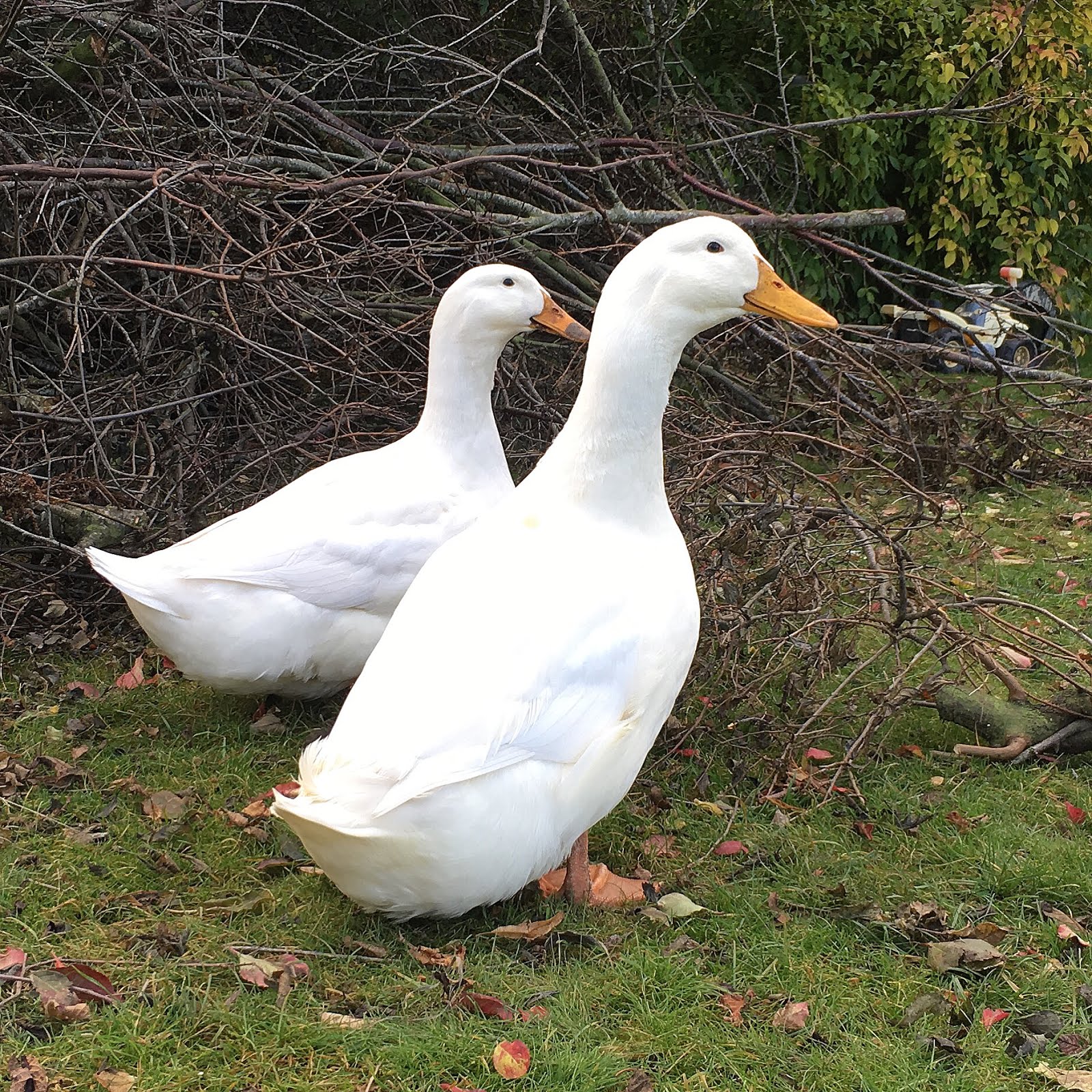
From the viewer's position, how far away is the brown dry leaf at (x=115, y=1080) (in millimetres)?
2340

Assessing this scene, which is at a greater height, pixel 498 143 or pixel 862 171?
pixel 498 143

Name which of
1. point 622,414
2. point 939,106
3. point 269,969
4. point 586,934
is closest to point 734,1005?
point 586,934

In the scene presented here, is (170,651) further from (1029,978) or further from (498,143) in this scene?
(498,143)

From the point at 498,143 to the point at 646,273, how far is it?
3.07m

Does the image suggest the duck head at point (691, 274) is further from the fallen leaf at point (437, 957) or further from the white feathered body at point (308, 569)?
the fallen leaf at point (437, 957)

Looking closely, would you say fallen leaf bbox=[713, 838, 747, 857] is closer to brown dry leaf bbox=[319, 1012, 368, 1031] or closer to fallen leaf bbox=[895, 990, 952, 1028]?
fallen leaf bbox=[895, 990, 952, 1028]

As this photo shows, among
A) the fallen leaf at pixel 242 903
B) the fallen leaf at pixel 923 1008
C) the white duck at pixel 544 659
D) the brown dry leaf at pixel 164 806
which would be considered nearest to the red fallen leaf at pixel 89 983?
the fallen leaf at pixel 242 903

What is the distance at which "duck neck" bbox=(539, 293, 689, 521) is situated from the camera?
9.27 ft

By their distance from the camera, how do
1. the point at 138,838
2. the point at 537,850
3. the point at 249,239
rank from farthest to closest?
the point at 249,239, the point at 138,838, the point at 537,850

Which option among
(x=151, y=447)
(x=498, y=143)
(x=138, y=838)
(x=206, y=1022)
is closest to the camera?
(x=206, y=1022)

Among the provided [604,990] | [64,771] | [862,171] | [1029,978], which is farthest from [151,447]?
[862,171]

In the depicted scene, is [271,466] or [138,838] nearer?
[138,838]

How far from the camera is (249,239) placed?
5.10 meters

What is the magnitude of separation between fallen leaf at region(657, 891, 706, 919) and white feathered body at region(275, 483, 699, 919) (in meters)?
0.35
